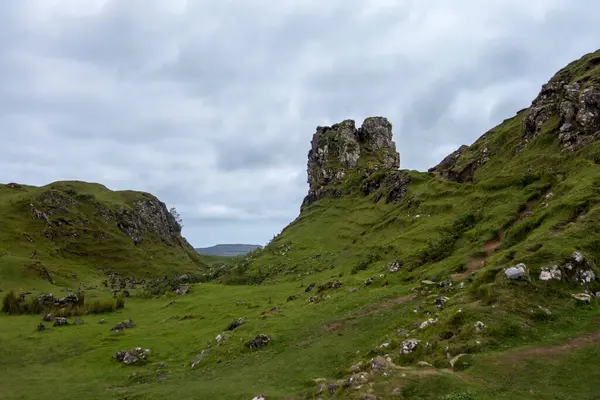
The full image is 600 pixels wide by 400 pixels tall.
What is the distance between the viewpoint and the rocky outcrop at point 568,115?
242 feet

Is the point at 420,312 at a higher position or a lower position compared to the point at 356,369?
higher

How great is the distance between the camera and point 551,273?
34.3 meters

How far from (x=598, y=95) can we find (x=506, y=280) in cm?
6257

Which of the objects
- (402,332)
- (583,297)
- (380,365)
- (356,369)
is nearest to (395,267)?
(402,332)

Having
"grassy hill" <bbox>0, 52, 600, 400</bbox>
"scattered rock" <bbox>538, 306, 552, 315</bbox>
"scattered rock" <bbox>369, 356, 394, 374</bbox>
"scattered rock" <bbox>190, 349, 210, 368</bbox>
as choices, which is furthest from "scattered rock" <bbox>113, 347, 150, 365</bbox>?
"scattered rock" <bbox>538, 306, 552, 315</bbox>

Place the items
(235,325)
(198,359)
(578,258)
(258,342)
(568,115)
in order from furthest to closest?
(568,115) < (235,325) < (198,359) < (258,342) < (578,258)

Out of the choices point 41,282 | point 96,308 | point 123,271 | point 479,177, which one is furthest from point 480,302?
point 123,271

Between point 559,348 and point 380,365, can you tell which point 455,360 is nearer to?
point 380,365

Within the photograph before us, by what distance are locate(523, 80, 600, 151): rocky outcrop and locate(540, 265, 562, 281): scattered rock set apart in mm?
48083

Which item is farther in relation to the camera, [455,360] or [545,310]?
[545,310]

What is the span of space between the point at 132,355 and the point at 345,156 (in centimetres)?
14799

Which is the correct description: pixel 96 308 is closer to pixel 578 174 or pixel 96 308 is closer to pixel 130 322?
pixel 130 322

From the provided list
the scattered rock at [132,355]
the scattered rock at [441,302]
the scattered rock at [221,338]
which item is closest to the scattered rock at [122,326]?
the scattered rock at [132,355]

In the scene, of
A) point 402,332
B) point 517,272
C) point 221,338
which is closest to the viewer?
point 517,272
